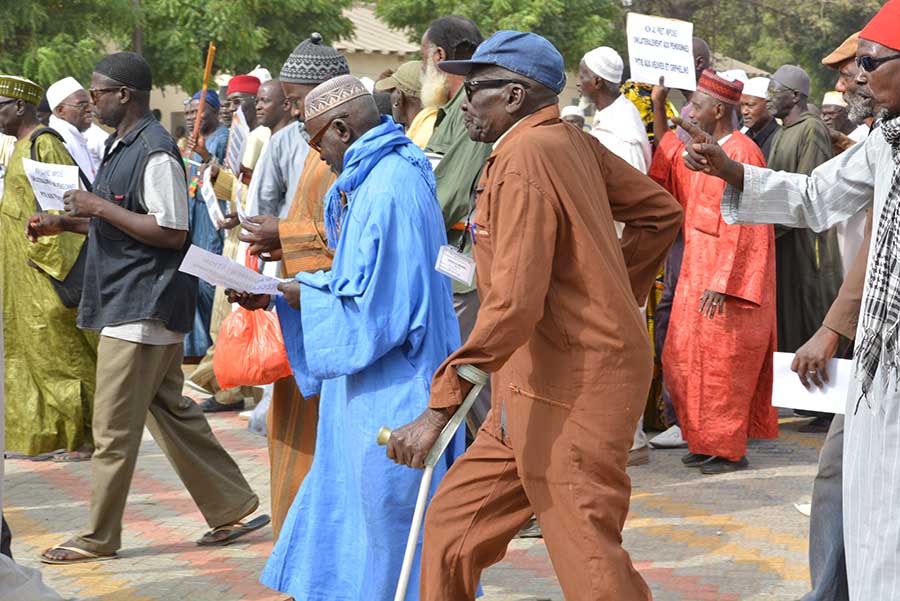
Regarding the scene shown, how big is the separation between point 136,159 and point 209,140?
6520 millimetres

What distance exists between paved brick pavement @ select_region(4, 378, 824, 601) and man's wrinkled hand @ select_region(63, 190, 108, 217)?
5.44 feet

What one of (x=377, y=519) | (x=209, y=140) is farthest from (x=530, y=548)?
(x=209, y=140)

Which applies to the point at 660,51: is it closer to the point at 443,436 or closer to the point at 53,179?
the point at 53,179

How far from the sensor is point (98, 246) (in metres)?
6.20

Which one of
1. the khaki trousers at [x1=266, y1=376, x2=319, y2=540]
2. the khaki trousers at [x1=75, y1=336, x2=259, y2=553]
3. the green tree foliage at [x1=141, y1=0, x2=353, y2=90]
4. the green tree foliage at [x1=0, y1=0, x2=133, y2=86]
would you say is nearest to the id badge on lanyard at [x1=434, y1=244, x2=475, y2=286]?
the khaki trousers at [x1=266, y1=376, x2=319, y2=540]

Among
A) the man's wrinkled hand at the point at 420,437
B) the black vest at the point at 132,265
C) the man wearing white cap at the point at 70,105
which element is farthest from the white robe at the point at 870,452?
the man wearing white cap at the point at 70,105

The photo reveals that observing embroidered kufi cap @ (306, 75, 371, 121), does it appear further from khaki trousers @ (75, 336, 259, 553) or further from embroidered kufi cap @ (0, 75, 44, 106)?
embroidered kufi cap @ (0, 75, 44, 106)

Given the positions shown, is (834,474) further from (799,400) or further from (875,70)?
(875,70)

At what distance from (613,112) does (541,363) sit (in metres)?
4.68

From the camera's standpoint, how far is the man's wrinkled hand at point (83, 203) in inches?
237

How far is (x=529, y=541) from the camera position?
6.59m

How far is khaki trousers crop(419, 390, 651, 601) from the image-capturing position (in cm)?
386

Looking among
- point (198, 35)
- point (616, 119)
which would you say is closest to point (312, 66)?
point (616, 119)

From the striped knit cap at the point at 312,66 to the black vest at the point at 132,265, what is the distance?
65 centimetres
